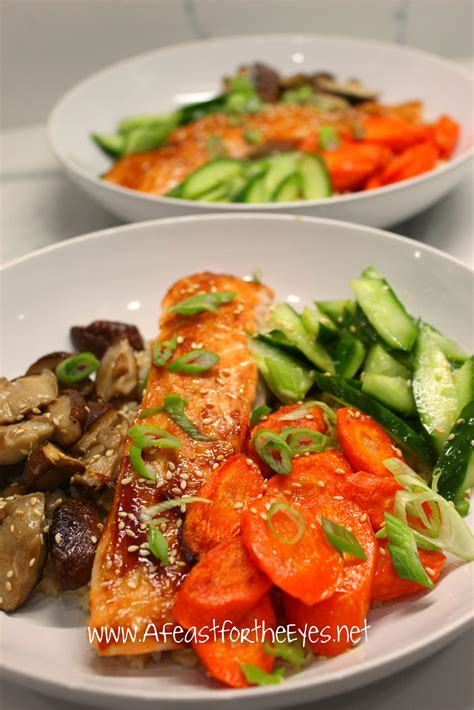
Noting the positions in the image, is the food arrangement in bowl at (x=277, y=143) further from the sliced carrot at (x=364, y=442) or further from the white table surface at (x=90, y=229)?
the sliced carrot at (x=364, y=442)

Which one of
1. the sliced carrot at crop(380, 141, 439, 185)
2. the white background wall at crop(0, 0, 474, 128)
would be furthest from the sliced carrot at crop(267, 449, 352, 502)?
the white background wall at crop(0, 0, 474, 128)

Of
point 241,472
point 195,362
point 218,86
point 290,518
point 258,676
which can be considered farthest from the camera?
point 218,86

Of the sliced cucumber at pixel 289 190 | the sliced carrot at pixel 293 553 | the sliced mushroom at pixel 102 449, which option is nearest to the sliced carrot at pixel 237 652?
the sliced carrot at pixel 293 553

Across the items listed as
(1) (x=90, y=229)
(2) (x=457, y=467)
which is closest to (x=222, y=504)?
(2) (x=457, y=467)

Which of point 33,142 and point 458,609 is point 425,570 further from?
point 33,142

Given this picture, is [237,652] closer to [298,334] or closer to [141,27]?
[298,334]

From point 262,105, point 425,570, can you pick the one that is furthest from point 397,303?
point 262,105

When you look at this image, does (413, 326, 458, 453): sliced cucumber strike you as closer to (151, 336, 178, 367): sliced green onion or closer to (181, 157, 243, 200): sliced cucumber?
(151, 336, 178, 367): sliced green onion
